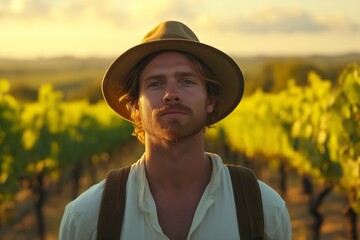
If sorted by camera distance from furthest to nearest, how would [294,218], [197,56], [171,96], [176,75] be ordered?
[294,218] < [197,56] < [176,75] < [171,96]

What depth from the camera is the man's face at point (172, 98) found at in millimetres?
2400

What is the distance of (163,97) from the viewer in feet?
7.93

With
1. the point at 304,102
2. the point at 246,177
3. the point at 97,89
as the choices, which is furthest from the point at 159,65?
the point at 97,89

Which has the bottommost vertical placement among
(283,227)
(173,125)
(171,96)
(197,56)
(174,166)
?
(283,227)

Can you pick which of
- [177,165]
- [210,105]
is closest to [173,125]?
[177,165]

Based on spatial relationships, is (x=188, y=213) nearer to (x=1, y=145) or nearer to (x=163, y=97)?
(x=163, y=97)

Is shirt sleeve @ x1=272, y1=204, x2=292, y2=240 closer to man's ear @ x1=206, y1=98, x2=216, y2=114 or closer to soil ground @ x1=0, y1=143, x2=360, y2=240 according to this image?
man's ear @ x1=206, y1=98, x2=216, y2=114

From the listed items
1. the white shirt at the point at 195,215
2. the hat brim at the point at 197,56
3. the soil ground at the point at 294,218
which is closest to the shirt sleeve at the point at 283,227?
the white shirt at the point at 195,215

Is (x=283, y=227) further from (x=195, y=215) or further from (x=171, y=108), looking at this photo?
(x=171, y=108)

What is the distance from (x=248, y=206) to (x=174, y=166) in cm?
32

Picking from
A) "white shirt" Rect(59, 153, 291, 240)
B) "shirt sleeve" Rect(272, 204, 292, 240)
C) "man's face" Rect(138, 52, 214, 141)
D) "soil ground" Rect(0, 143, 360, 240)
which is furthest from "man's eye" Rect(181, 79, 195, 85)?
"soil ground" Rect(0, 143, 360, 240)

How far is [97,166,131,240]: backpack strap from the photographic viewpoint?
7.73ft

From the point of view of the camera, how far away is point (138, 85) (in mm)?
2693

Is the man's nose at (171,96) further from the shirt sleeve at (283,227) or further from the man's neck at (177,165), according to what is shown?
the shirt sleeve at (283,227)
